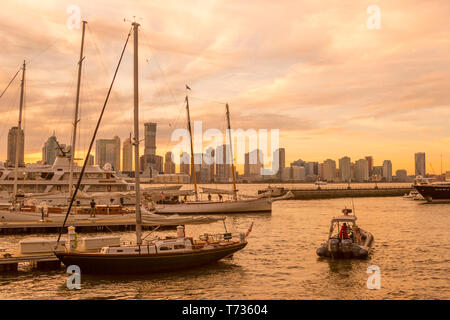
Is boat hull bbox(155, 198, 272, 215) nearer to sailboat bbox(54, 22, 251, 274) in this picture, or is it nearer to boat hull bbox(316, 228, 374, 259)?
boat hull bbox(316, 228, 374, 259)

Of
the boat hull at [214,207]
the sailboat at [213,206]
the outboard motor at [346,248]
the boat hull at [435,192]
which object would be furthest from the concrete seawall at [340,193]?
the outboard motor at [346,248]

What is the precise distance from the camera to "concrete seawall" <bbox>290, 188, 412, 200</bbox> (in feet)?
412

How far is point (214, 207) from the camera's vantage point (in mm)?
69438

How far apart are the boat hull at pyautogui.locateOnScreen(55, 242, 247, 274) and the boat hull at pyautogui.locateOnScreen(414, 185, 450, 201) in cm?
8834

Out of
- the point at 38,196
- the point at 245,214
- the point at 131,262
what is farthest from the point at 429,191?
the point at 131,262

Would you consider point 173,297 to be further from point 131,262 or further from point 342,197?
point 342,197

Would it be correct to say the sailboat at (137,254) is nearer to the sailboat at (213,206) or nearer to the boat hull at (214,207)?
the sailboat at (213,206)

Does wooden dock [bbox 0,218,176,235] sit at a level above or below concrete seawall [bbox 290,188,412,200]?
above

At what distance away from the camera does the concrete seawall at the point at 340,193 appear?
126m

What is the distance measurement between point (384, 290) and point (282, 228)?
27843mm

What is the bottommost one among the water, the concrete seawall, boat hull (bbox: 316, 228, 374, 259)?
the concrete seawall

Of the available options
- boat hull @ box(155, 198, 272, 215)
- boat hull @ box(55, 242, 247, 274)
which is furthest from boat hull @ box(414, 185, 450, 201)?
boat hull @ box(55, 242, 247, 274)

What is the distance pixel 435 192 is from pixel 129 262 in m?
93.5

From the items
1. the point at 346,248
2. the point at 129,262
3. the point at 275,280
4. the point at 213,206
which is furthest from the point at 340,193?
the point at 129,262
